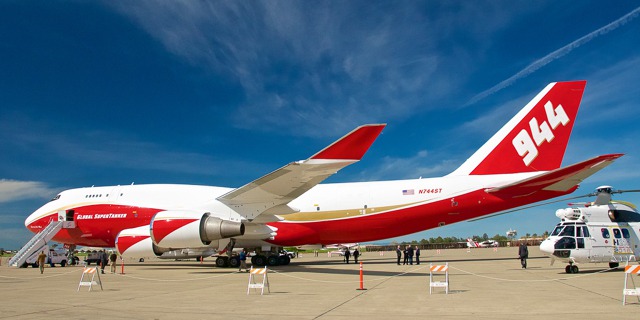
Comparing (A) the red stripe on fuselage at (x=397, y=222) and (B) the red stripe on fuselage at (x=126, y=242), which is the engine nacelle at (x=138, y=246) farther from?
(A) the red stripe on fuselage at (x=397, y=222)

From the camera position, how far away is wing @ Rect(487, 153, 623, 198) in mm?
14674

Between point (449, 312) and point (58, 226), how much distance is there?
2317cm

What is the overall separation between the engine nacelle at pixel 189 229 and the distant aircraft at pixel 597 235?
11.5 metres

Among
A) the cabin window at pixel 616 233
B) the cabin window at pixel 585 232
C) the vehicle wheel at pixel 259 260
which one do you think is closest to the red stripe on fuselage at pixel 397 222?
the vehicle wheel at pixel 259 260

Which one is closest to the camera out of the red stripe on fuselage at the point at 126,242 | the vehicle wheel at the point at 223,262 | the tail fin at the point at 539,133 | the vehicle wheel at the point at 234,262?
the red stripe on fuselage at the point at 126,242

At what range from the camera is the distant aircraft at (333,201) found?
57.3 feet

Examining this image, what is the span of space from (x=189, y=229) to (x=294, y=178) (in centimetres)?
474

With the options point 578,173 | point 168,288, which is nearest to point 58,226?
point 168,288

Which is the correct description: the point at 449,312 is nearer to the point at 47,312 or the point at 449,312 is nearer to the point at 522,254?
the point at 47,312

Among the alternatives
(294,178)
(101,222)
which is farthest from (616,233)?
(101,222)

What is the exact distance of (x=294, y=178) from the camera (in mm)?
16047

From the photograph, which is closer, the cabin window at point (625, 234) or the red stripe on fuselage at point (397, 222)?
the cabin window at point (625, 234)

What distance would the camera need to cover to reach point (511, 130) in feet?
65.4

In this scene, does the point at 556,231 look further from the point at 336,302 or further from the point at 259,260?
the point at 259,260
